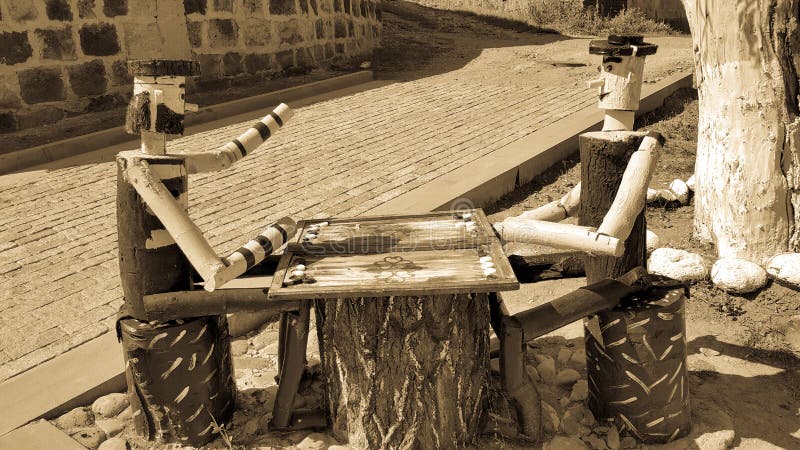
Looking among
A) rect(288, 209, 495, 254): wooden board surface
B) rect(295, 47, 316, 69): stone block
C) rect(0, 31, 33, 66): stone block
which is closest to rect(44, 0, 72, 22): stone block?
rect(0, 31, 33, 66): stone block

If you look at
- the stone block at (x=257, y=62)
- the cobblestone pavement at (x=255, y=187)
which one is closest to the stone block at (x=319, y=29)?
the stone block at (x=257, y=62)

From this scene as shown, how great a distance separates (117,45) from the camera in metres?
7.92

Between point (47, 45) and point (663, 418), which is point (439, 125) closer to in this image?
point (47, 45)

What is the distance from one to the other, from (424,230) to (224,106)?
6031mm

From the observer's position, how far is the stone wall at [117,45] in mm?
7074

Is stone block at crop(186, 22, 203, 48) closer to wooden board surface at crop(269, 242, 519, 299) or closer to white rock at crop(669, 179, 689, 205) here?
white rock at crop(669, 179, 689, 205)

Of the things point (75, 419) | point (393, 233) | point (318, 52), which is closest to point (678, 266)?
point (393, 233)

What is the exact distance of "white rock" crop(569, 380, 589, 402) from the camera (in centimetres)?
325

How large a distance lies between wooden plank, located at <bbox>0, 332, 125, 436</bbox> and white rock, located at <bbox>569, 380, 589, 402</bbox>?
85.9 inches

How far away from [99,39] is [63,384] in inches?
223

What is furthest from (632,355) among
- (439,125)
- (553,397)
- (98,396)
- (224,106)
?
(224,106)

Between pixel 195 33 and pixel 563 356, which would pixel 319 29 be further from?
pixel 563 356

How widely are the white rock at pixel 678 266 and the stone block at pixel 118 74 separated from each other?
6215 millimetres

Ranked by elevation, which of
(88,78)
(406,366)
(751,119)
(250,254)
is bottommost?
(406,366)
